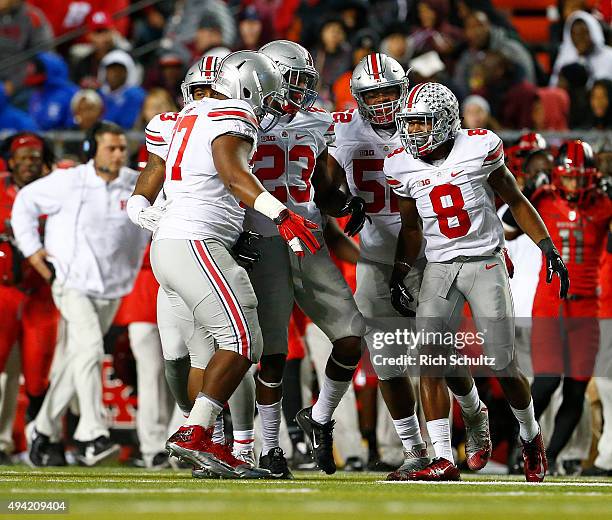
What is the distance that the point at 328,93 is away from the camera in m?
12.5

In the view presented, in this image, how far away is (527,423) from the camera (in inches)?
292

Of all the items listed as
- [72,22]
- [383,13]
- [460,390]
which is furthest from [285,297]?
[72,22]

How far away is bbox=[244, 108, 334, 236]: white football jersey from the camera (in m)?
7.49

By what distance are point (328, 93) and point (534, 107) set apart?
5.86ft

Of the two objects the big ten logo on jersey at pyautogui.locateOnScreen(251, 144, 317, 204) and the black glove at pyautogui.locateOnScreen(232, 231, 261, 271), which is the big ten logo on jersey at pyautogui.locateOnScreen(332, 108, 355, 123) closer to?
the big ten logo on jersey at pyautogui.locateOnScreen(251, 144, 317, 204)

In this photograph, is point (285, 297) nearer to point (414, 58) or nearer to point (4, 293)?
point (4, 293)

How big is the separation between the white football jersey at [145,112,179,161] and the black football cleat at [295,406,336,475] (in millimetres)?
1626

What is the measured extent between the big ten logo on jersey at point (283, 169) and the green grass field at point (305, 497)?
1498 mm

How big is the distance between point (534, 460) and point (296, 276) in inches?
61.5

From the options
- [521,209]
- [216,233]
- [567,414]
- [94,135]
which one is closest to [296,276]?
[216,233]

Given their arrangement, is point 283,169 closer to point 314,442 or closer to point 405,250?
point 405,250

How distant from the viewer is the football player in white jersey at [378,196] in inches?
301

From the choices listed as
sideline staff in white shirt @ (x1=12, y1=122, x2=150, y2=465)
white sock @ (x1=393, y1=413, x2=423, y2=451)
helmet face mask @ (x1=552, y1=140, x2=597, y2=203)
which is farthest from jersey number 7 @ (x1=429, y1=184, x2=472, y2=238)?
sideline staff in white shirt @ (x1=12, y1=122, x2=150, y2=465)

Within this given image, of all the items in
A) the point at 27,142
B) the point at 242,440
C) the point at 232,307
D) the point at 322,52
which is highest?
the point at 322,52
